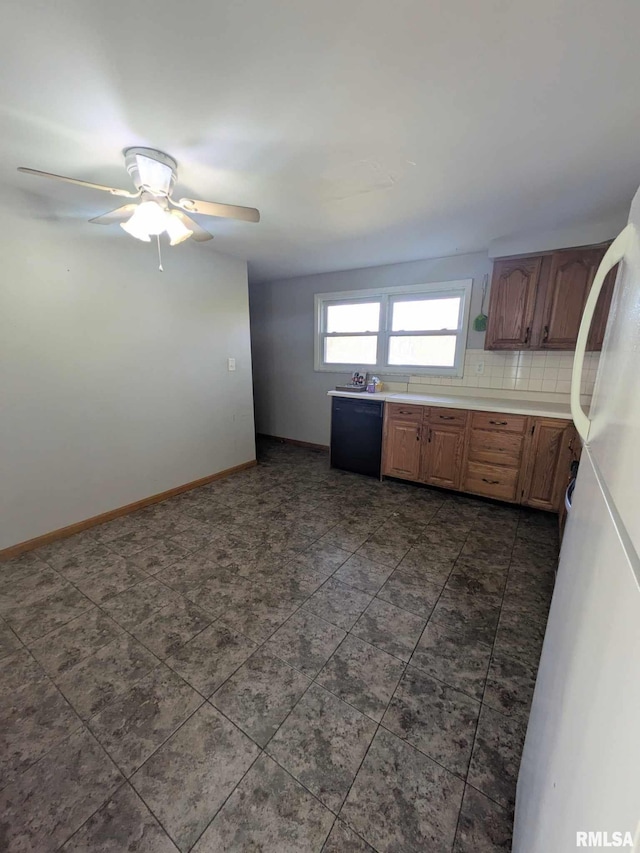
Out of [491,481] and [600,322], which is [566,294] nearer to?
[600,322]

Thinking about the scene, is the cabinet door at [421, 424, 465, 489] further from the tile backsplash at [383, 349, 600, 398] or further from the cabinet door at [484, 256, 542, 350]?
the cabinet door at [484, 256, 542, 350]

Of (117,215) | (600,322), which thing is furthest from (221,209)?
(600,322)

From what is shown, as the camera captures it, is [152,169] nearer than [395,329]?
Yes

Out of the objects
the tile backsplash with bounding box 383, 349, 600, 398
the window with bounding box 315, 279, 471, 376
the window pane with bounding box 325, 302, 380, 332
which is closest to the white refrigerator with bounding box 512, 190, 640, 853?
the tile backsplash with bounding box 383, 349, 600, 398

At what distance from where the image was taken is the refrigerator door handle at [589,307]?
2.38 ft

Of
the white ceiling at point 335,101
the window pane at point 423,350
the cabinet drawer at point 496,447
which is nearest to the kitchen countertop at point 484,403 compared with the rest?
the cabinet drawer at point 496,447

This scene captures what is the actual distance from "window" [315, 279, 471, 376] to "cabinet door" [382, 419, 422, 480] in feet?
2.63

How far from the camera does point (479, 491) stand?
3.09 meters

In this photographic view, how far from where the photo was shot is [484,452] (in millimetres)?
3012

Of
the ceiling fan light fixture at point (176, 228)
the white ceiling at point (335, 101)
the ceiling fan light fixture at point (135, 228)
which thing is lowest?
the ceiling fan light fixture at point (135, 228)

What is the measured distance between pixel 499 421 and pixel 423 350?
1262 millimetres

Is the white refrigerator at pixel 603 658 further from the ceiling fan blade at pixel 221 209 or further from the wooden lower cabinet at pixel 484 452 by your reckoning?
the wooden lower cabinet at pixel 484 452

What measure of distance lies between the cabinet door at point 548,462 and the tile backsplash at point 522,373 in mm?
491

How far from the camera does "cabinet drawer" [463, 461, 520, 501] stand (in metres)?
2.94
